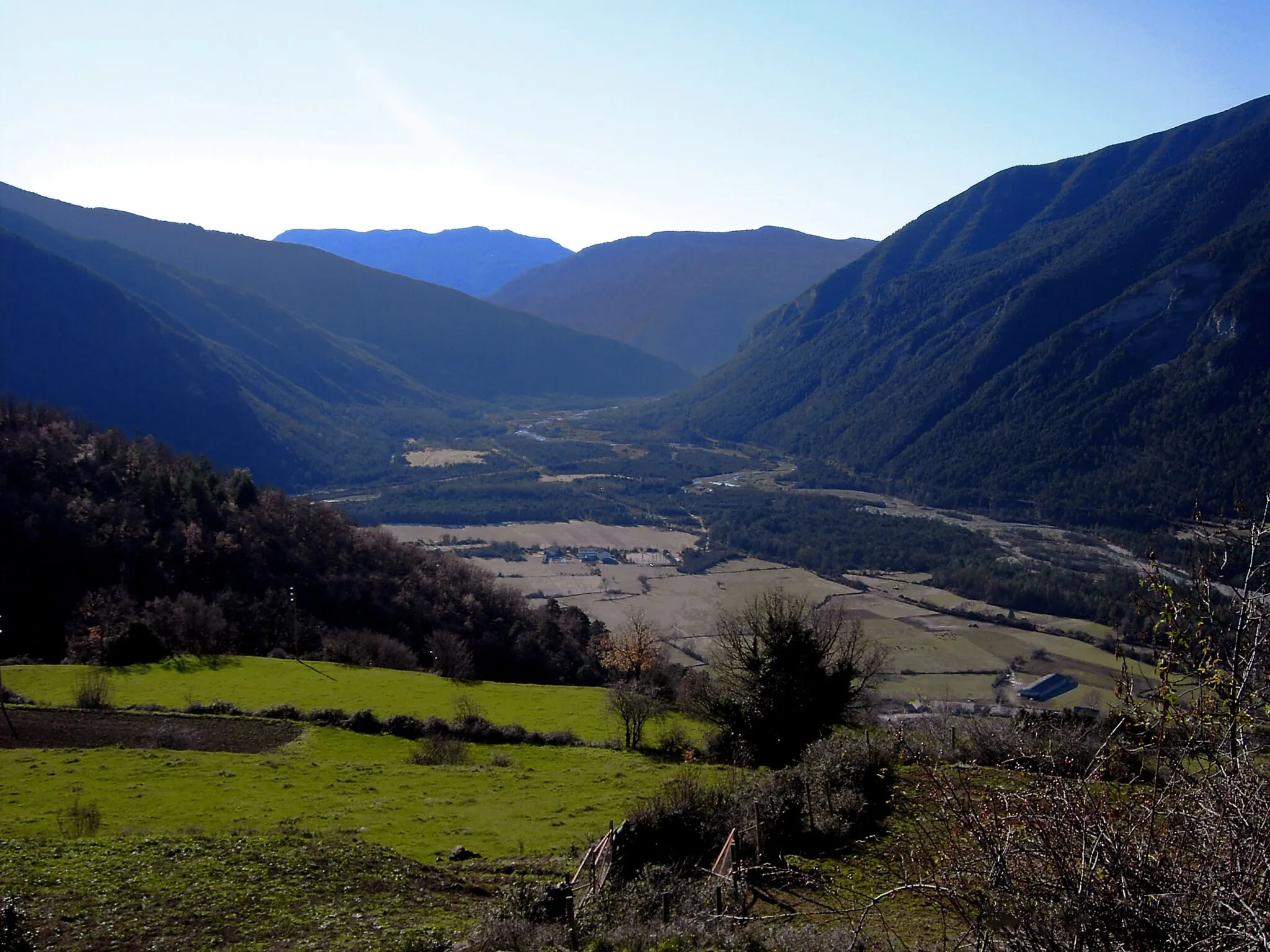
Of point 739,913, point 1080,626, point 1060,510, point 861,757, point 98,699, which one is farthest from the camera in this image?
point 1060,510

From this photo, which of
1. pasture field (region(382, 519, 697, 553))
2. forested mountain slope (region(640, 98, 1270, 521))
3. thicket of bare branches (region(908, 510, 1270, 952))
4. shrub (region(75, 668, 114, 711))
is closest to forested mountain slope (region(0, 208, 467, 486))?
pasture field (region(382, 519, 697, 553))

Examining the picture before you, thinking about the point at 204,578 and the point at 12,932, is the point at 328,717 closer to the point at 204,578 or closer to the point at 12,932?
the point at 12,932

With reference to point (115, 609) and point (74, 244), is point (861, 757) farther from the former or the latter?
point (74, 244)

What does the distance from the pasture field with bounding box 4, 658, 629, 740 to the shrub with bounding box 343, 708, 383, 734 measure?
0.77 metres

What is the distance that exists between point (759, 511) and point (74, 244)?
154555mm

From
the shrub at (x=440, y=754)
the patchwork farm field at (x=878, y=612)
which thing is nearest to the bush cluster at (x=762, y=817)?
the shrub at (x=440, y=754)

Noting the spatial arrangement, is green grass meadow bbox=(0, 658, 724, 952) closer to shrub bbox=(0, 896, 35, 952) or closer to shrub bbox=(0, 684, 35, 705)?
shrub bbox=(0, 684, 35, 705)

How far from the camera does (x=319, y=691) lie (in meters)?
27.7

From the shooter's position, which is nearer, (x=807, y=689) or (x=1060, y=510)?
(x=807, y=689)

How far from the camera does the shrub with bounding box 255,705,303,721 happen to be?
24.8m

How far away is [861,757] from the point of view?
14.5 metres

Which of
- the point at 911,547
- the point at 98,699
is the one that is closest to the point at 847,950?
the point at 98,699

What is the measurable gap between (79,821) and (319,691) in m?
13.1

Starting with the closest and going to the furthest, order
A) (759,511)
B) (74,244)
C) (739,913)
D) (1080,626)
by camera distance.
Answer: (739,913)
(1080,626)
(759,511)
(74,244)
